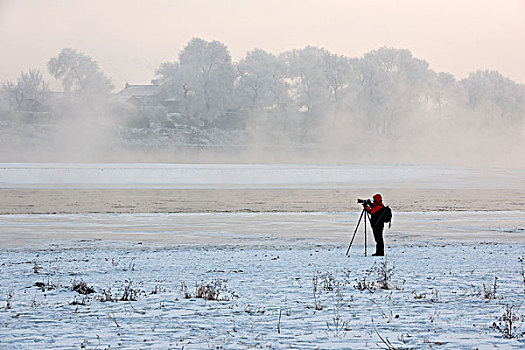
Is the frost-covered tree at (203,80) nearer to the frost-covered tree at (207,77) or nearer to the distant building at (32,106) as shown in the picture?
the frost-covered tree at (207,77)

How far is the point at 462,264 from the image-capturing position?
42.2 feet

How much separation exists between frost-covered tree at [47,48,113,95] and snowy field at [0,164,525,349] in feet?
245

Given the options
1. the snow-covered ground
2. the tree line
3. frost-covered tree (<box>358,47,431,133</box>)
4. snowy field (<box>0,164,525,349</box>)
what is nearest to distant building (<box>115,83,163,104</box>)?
the tree line

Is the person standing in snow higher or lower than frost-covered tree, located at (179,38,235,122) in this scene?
lower

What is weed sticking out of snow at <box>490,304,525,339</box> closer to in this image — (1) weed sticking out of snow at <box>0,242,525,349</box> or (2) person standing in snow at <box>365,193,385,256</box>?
(1) weed sticking out of snow at <box>0,242,525,349</box>

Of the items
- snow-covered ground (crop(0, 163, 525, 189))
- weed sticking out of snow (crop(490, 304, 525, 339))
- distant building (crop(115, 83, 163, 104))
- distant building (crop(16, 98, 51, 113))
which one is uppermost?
distant building (crop(115, 83, 163, 104))

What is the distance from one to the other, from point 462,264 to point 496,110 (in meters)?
100

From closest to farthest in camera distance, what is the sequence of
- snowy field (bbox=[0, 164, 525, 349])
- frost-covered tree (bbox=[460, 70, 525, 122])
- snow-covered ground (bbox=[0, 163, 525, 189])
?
snowy field (bbox=[0, 164, 525, 349]), snow-covered ground (bbox=[0, 163, 525, 189]), frost-covered tree (bbox=[460, 70, 525, 122])

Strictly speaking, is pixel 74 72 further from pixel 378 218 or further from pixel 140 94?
pixel 378 218

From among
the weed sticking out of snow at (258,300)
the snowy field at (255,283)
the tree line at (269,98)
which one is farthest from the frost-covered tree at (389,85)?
the weed sticking out of snow at (258,300)

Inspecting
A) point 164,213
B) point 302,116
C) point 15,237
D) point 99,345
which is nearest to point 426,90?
point 302,116

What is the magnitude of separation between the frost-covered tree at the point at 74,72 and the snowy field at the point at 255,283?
74.6 m

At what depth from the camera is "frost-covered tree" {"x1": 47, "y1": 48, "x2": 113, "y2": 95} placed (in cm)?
9275

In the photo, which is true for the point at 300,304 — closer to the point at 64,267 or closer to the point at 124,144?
the point at 64,267
